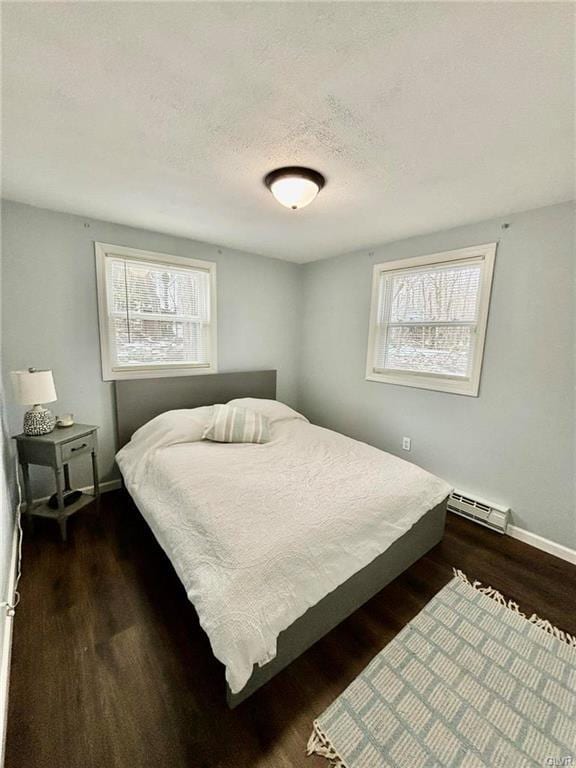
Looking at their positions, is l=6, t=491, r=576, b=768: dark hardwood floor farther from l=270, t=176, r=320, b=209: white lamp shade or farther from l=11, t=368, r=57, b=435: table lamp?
l=270, t=176, r=320, b=209: white lamp shade

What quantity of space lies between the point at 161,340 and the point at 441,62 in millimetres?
2644

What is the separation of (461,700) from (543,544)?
1.47m

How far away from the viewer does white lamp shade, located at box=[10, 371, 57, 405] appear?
1.98 metres

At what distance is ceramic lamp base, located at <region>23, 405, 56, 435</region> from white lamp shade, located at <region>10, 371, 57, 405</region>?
0.62 feet

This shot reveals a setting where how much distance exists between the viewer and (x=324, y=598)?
4.68ft

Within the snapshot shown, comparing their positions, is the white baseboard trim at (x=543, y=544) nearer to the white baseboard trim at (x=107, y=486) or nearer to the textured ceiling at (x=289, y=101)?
the textured ceiling at (x=289, y=101)

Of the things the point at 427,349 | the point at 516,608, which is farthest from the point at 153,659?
the point at 427,349

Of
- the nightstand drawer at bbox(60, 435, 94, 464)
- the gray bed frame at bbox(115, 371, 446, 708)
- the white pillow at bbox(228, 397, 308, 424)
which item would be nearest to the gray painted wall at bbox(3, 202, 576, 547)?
the gray bed frame at bbox(115, 371, 446, 708)

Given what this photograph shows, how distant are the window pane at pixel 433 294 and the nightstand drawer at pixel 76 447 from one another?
2837 mm

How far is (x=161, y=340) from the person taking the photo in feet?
9.55

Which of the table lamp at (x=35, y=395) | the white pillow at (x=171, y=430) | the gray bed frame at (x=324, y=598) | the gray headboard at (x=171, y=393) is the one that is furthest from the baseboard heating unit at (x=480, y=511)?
the table lamp at (x=35, y=395)

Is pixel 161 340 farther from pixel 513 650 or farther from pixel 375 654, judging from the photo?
pixel 513 650

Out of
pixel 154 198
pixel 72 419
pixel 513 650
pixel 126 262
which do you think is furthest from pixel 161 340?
pixel 513 650

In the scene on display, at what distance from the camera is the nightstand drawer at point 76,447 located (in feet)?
6.95
